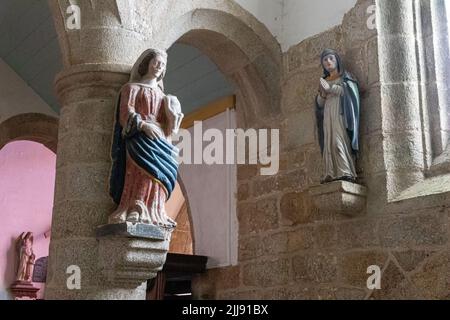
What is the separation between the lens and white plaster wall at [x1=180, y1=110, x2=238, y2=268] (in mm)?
4719

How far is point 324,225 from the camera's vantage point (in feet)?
12.7

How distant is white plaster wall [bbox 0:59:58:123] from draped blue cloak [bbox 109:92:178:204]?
10.9ft

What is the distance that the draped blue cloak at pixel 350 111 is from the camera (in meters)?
3.62

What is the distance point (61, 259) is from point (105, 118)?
0.79 metres

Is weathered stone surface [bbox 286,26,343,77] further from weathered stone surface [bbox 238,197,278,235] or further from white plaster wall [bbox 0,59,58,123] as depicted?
white plaster wall [bbox 0,59,58,123]

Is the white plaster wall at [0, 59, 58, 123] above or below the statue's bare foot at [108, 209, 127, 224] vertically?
above

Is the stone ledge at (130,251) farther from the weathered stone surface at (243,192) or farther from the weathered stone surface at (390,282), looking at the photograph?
the weathered stone surface at (243,192)

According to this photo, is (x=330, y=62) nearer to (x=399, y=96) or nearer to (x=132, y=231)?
(x=399, y=96)

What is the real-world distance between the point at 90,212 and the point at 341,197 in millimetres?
1405

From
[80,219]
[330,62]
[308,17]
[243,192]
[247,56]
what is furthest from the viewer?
[243,192]

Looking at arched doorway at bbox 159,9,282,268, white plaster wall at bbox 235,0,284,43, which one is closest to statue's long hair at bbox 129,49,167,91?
arched doorway at bbox 159,9,282,268

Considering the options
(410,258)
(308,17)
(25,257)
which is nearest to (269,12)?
(308,17)

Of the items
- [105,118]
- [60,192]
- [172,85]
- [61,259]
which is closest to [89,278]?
[61,259]
